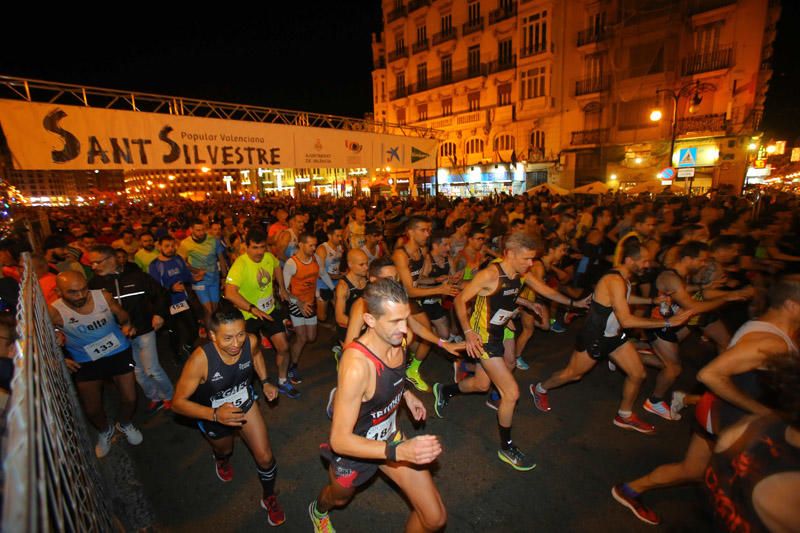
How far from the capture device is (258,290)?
193 inches

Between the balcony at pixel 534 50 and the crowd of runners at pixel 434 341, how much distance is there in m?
23.6

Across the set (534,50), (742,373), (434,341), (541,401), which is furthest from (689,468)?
(534,50)

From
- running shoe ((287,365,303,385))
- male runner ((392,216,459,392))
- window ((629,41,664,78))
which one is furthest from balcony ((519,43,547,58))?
running shoe ((287,365,303,385))

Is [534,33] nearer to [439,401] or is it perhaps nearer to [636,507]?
[439,401]

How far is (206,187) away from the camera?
110 m

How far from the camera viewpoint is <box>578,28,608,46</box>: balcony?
2488cm

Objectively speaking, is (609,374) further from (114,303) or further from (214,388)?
(114,303)

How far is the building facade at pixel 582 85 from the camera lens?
21297 millimetres

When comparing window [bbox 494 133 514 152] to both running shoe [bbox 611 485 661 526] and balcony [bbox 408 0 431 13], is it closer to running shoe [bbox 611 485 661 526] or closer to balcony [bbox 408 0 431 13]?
balcony [bbox 408 0 431 13]

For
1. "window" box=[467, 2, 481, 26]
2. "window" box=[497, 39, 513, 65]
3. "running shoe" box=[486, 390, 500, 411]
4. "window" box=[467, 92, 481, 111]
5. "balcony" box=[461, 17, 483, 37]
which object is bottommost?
"running shoe" box=[486, 390, 500, 411]

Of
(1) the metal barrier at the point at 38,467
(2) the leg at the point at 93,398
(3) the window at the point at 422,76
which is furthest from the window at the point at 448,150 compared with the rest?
(1) the metal barrier at the point at 38,467

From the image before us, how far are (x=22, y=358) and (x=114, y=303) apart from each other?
2986 millimetres

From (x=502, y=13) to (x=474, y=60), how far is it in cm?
375

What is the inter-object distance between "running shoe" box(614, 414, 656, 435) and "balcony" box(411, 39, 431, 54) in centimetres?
3705
